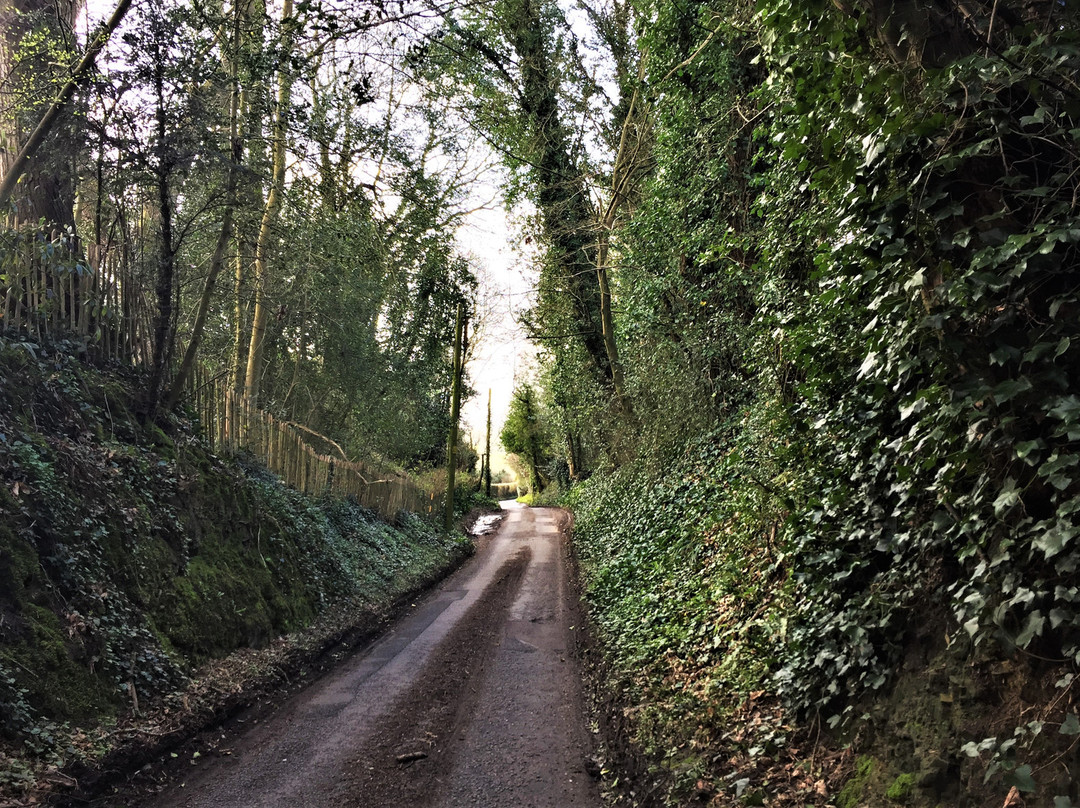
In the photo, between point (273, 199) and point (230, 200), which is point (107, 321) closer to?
point (230, 200)

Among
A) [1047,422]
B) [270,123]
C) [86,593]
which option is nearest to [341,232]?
[270,123]

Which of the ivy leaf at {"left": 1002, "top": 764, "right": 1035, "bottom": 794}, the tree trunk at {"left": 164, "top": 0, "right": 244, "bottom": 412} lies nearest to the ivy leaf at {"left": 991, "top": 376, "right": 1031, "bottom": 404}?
the ivy leaf at {"left": 1002, "top": 764, "right": 1035, "bottom": 794}

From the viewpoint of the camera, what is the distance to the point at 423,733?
19.4 ft

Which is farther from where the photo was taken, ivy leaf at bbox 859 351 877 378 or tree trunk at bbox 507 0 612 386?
tree trunk at bbox 507 0 612 386

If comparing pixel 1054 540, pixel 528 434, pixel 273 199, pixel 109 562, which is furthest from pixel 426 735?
pixel 528 434

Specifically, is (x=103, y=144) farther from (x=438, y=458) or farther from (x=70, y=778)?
(x=438, y=458)

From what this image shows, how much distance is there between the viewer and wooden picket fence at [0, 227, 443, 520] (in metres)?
6.46

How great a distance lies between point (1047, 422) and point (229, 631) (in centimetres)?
801

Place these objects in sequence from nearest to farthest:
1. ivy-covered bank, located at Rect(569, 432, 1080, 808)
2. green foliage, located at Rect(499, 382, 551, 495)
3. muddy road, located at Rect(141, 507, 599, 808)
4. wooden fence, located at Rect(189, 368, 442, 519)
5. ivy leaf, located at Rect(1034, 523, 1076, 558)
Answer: ivy leaf, located at Rect(1034, 523, 1076, 558) → ivy-covered bank, located at Rect(569, 432, 1080, 808) → muddy road, located at Rect(141, 507, 599, 808) → wooden fence, located at Rect(189, 368, 442, 519) → green foliage, located at Rect(499, 382, 551, 495)

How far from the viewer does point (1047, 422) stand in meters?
2.86

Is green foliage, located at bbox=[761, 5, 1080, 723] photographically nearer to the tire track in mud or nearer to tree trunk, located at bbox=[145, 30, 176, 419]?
the tire track in mud

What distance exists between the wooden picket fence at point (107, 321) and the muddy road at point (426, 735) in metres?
4.29

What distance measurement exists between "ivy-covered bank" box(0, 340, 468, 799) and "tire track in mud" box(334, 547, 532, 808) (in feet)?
6.73

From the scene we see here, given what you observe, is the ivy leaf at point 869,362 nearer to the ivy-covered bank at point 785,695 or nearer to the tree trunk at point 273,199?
the ivy-covered bank at point 785,695
